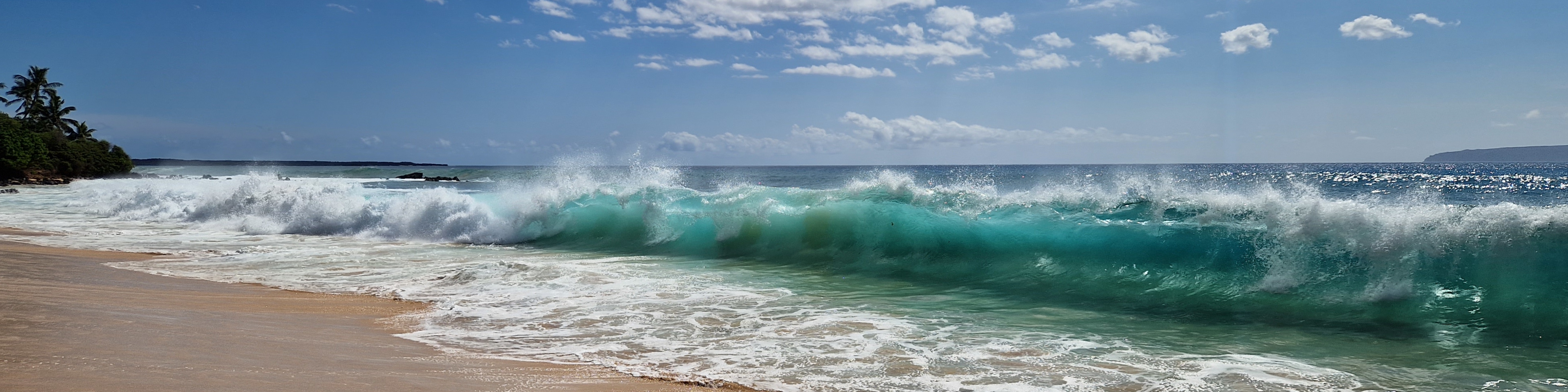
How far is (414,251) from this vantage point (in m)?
14.0

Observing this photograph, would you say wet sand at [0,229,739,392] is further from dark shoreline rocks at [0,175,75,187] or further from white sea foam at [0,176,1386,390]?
dark shoreline rocks at [0,175,75,187]

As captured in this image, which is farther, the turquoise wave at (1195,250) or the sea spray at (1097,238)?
the sea spray at (1097,238)

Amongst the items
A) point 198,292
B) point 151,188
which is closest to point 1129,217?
point 198,292

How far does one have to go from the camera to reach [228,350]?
5273 mm

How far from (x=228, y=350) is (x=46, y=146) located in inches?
2392

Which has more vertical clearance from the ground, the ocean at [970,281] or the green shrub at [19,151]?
the green shrub at [19,151]

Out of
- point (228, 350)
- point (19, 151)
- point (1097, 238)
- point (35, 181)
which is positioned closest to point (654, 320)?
point (228, 350)

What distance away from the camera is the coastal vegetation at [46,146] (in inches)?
1810

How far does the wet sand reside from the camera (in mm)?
4426

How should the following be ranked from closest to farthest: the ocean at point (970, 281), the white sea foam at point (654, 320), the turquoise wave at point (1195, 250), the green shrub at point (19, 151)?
1. the white sea foam at point (654, 320)
2. the ocean at point (970, 281)
3. the turquoise wave at point (1195, 250)
4. the green shrub at point (19, 151)

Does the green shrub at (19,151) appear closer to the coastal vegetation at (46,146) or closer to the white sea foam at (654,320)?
the coastal vegetation at (46,146)

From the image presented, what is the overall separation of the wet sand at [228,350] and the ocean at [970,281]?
1.31ft

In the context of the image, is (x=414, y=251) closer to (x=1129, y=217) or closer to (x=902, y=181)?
(x=902, y=181)

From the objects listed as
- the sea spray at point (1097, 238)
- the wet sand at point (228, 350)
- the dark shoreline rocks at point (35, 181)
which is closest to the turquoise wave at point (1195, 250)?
the sea spray at point (1097, 238)
